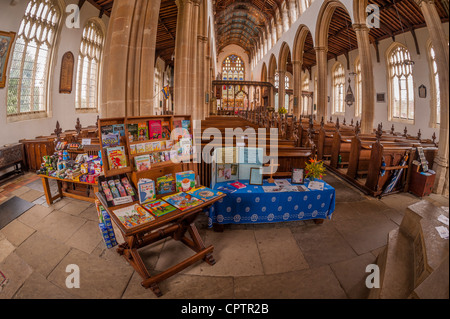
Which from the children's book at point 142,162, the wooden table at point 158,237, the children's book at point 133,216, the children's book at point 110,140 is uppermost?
the children's book at point 110,140

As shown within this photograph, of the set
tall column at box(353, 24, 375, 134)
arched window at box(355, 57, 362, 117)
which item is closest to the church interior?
tall column at box(353, 24, 375, 134)

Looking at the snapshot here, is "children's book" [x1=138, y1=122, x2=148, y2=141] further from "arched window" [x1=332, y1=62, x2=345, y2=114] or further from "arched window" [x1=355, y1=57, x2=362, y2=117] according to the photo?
"arched window" [x1=332, y1=62, x2=345, y2=114]

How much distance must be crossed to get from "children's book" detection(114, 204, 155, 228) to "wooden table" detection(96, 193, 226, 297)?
0.04 meters

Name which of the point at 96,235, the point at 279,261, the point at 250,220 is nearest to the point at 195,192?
the point at 250,220

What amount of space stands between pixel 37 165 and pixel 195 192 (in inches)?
208

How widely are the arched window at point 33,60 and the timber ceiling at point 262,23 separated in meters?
2.40

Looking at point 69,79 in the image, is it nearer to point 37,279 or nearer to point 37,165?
point 37,165

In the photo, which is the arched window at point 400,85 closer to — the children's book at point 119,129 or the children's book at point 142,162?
the children's book at point 142,162

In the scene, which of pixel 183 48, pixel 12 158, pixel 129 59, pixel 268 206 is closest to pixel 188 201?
pixel 268 206

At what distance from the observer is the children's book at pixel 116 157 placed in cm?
215

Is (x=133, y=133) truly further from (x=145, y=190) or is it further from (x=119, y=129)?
(x=145, y=190)

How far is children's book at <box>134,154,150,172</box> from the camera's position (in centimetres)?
224

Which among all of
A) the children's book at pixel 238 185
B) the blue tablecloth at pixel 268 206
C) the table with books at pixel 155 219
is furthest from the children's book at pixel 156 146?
the children's book at pixel 238 185
